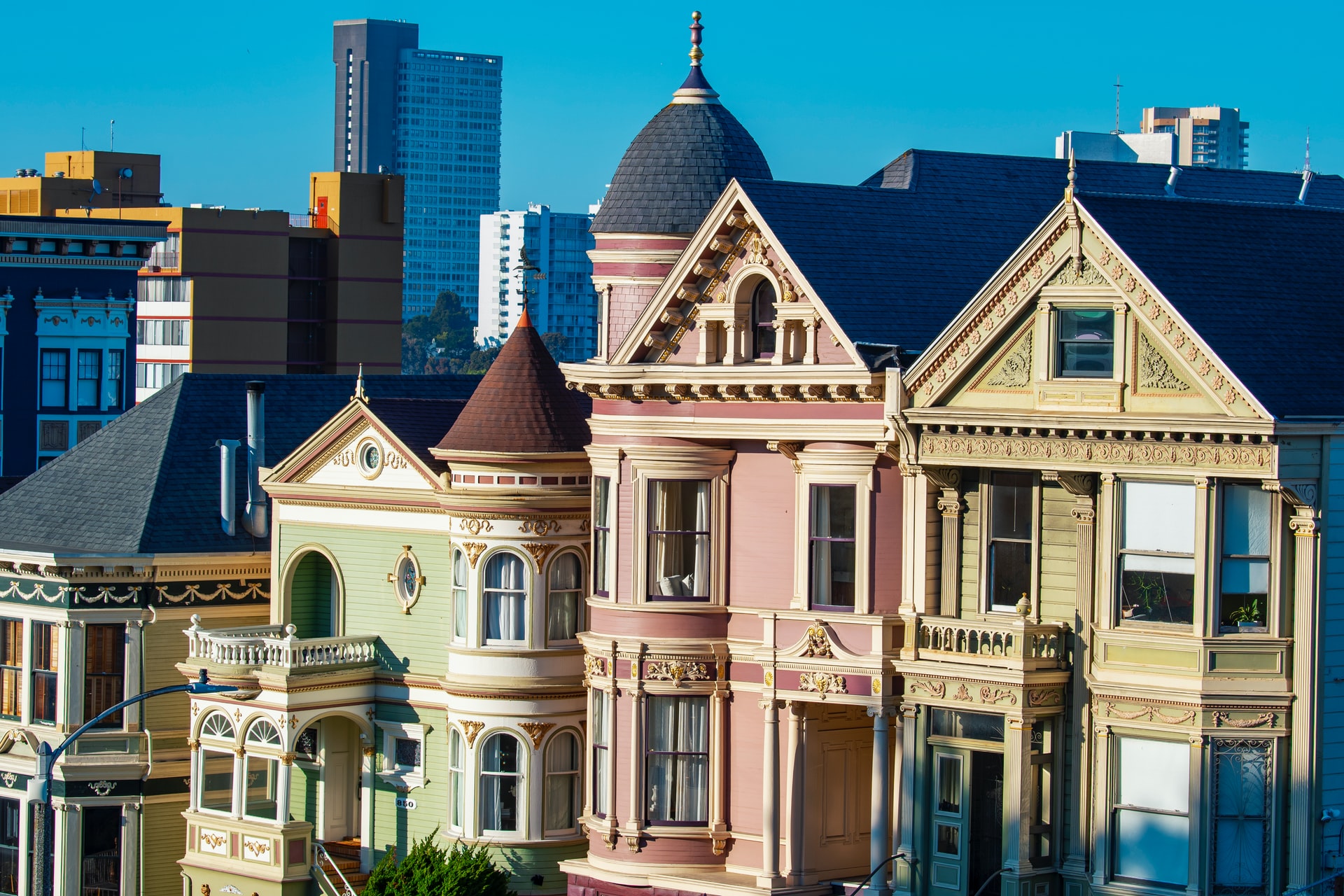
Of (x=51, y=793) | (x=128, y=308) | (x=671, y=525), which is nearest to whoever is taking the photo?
(x=671, y=525)

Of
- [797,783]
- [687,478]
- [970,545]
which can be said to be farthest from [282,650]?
[970,545]

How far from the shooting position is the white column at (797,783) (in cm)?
3759

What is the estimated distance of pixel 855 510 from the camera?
3741 cm

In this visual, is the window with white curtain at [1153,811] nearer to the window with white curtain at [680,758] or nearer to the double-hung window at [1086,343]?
the double-hung window at [1086,343]

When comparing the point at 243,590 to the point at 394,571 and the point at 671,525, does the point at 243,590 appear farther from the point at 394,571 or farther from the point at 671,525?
the point at 671,525

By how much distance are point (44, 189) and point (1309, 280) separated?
275ft

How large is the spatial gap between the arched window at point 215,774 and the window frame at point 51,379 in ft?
91.7

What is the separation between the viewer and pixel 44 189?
110562 mm

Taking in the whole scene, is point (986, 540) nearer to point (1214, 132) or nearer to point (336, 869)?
point (336, 869)

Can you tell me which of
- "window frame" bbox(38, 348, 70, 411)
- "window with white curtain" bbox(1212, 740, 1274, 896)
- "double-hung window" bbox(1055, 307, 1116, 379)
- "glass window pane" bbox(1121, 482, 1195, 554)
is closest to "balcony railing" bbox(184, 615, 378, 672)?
"double-hung window" bbox(1055, 307, 1116, 379)

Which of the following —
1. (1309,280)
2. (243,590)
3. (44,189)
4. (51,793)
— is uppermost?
(44,189)

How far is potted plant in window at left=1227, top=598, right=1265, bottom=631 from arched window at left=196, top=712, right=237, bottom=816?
66.1ft

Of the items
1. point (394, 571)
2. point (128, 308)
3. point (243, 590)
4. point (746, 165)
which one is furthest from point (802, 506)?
point (128, 308)

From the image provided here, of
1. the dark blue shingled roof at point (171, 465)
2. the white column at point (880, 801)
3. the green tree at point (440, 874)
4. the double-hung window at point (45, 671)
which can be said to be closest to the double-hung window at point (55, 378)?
the dark blue shingled roof at point (171, 465)
